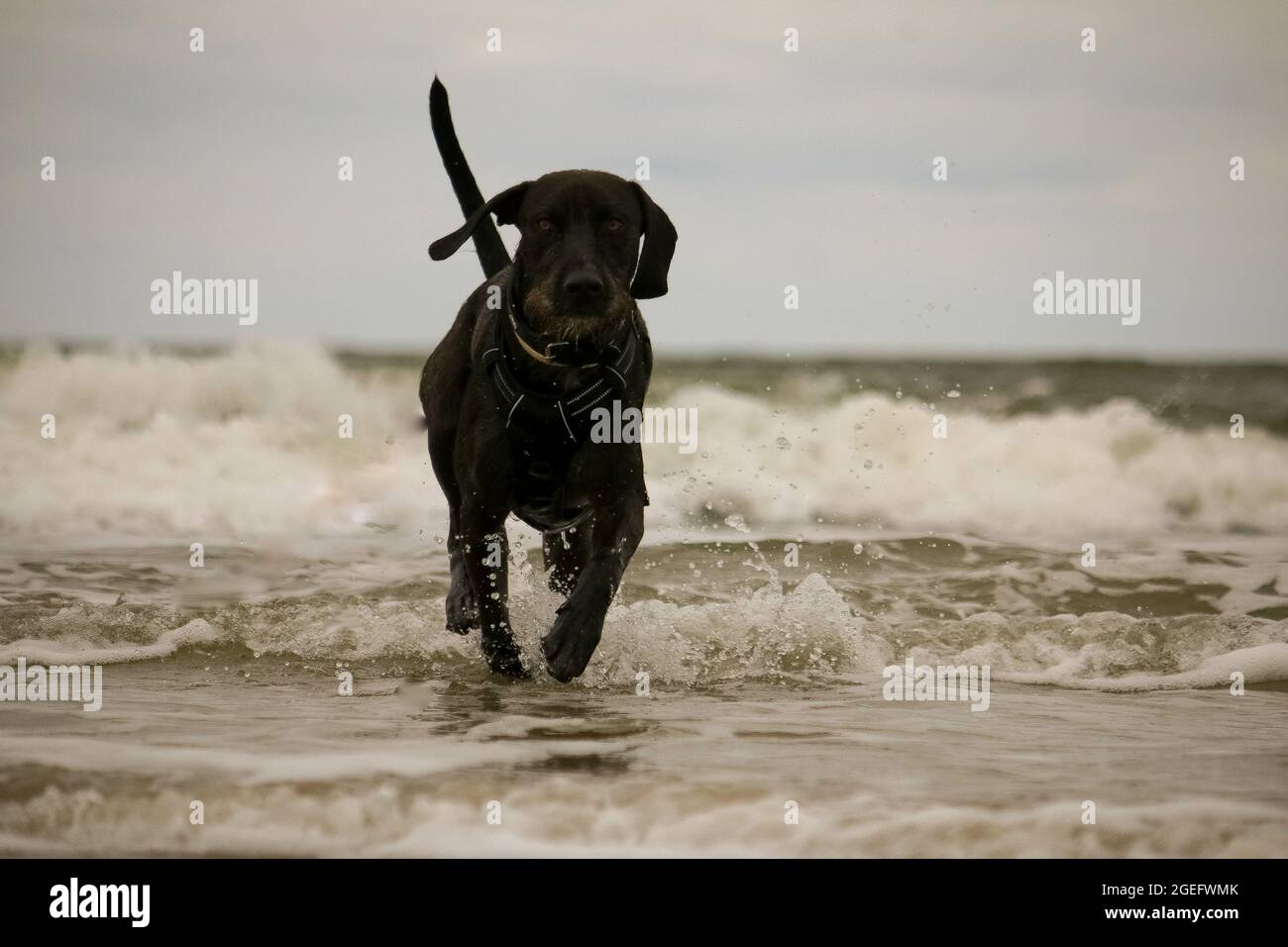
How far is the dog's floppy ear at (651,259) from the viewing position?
6195 millimetres

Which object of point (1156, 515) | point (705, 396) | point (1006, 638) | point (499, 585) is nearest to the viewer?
point (499, 585)

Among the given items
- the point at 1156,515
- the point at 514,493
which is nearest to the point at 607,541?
the point at 514,493

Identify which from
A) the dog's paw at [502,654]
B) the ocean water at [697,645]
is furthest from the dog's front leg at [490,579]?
the ocean water at [697,645]

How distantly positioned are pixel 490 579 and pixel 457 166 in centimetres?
201

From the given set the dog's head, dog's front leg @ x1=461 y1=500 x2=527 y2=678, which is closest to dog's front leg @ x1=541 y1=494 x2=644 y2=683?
dog's front leg @ x1=461 y1=500 x2=527 y2=678

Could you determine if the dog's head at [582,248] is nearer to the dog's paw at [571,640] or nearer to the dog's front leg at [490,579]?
the dog's front leg at [490,579]

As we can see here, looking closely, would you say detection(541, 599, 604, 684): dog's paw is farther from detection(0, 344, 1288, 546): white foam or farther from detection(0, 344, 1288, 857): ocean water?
detection(0, 344, 1288, 546): white foam

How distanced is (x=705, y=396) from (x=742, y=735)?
1336 cm

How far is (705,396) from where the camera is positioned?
741 inches

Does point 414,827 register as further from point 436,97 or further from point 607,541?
point 436,97

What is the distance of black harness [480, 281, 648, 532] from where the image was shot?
6.19m

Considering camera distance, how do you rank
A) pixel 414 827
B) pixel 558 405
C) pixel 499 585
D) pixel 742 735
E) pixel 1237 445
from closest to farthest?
pixel 414 827 → pixel 742 735 → pixel 558 405 → pixel 499 585 → pixel 1237 445

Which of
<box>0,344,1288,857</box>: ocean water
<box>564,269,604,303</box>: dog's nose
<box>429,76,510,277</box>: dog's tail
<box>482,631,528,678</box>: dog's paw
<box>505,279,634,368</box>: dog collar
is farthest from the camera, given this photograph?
<box>429,76,510,277</box>: dog's tail

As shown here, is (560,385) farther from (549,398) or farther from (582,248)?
(582,248)
